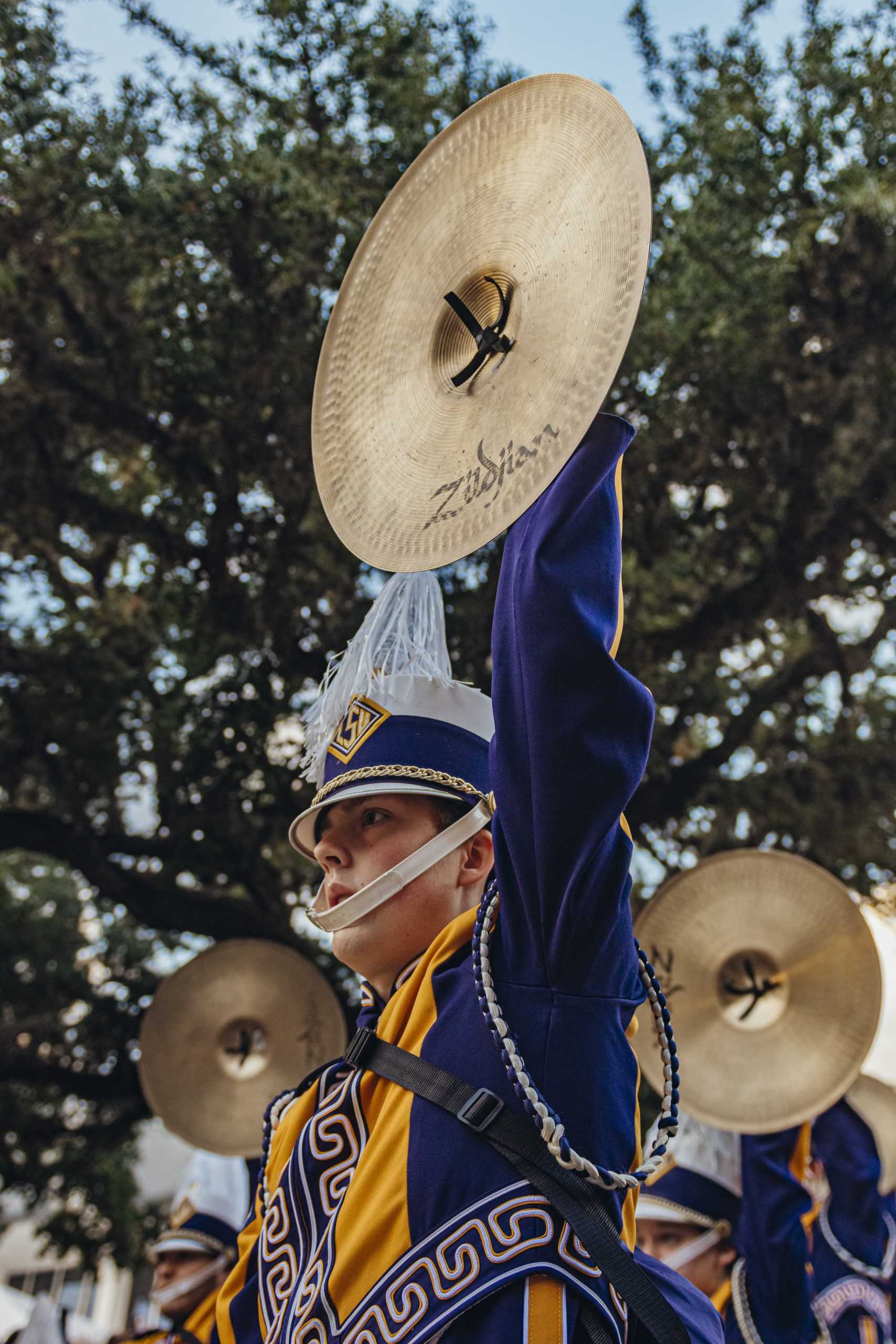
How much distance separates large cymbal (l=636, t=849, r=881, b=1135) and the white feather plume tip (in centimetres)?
309

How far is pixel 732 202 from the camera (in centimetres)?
796

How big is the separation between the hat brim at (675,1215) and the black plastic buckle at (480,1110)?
369cm

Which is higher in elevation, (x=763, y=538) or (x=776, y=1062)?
(x=763, y=538)

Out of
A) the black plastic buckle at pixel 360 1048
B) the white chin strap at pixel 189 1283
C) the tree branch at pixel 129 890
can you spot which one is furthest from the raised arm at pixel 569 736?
the tree branch at pixel 129 890

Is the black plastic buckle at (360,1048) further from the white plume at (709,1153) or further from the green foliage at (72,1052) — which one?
the green foliage at (72,1052)

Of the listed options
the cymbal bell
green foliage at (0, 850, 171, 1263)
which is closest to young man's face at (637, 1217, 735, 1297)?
the cymbal bell

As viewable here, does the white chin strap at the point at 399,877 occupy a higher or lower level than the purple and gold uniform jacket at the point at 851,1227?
higher

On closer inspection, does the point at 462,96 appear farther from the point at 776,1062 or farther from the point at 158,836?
the point at 776,1062

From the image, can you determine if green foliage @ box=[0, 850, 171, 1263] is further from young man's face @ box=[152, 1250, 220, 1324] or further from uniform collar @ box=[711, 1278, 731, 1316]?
uniform collar @ box=[711, 1278, 731, 1316]

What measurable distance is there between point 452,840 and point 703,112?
7.40 metres

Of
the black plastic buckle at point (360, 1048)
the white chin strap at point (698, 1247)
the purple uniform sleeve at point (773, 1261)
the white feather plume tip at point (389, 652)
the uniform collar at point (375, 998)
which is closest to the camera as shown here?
the black plastic buckle at point (360, 1048)

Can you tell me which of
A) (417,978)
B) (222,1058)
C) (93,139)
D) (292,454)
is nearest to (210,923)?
(222,1058)

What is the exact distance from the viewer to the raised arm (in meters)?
1.78

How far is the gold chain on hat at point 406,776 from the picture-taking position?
96.7 inches
